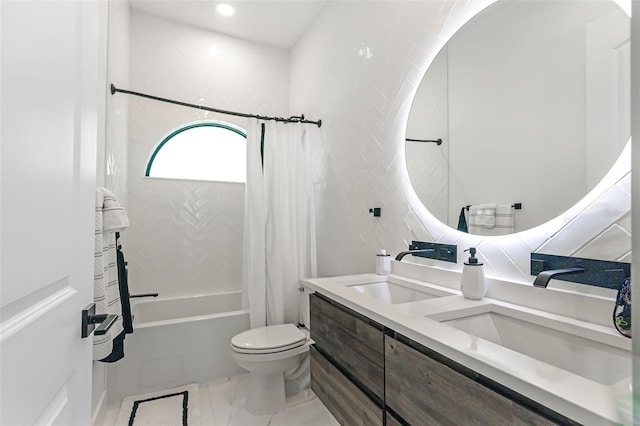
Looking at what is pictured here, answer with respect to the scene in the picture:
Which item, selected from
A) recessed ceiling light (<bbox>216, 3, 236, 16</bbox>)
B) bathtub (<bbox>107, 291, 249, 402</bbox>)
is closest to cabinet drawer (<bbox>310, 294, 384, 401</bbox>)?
bathtub (<bbox>107, 291, 249, 402</bbox>)

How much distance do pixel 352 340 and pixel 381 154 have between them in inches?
44.5

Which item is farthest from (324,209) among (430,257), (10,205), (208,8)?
(10,205)

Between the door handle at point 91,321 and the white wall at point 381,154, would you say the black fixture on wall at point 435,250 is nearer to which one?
the white wall at point 381,154

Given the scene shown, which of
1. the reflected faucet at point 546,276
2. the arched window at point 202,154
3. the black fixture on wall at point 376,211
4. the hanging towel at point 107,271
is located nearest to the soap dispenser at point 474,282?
the reflected faucet at point 546,276

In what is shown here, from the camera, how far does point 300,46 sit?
9.88 ft

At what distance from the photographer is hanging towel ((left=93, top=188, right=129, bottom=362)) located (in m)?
1.42

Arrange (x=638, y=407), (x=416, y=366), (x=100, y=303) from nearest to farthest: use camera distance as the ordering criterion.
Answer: (x=638, y=407)
(x=416, y=366)
(x=100, y=303)

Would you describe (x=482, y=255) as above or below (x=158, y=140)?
below

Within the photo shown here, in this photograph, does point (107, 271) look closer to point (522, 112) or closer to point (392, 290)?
point (392, 290)

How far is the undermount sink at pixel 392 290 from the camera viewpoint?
4.79ft

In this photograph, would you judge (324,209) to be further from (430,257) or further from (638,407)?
(638,407)

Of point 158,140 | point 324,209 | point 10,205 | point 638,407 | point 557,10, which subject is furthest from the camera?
point 158,140

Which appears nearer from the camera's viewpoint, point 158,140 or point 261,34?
point 158,140

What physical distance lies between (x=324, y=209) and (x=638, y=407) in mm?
2222
